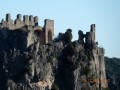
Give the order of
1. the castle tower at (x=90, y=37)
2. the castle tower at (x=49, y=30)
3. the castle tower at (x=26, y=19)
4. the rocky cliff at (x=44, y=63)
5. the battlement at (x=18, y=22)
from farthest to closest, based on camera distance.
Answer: the castle tower at (x=90, y=37)
the castle tower at (x=49, y=30)
the castle tower at (x=26, y=19)
the battlement at (x=18, y=22)
the rocky cliff at (x=44, y=63)

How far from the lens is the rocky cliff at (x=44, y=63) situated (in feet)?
291

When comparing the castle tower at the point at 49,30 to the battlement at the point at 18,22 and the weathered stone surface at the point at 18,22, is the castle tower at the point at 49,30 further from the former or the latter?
the weathered stone surface at the point at 18,22

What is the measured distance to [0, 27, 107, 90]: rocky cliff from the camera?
88.8 m

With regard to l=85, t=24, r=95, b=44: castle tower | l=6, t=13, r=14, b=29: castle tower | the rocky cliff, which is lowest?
the rocky cliff

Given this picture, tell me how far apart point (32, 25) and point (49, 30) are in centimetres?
291

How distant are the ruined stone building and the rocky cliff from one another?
809mm

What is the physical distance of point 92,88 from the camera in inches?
3807

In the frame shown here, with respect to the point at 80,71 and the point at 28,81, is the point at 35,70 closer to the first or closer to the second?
the point at 28,81

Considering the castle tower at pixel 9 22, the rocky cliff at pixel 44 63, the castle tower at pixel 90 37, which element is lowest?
the rocky cliff at pixel 44 63

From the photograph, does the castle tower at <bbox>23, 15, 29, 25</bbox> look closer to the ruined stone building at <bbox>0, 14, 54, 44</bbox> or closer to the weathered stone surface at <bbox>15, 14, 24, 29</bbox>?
the ruined stone building at <bbox>0, 14, 54, 44</bbox>

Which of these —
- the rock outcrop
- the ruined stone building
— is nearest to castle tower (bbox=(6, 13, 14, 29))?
the ruined stone building

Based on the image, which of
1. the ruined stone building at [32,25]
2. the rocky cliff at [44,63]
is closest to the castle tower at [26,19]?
the ruined stone building at [32,25]

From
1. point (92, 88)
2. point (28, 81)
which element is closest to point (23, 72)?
point (28, 81)

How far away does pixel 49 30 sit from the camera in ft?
310
